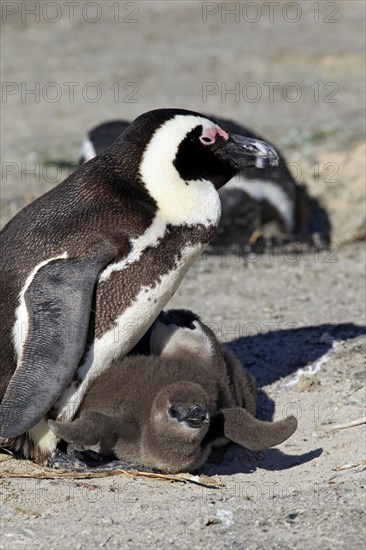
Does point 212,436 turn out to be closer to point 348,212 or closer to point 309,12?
point 348,212

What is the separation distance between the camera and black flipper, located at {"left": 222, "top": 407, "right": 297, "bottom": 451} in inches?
149

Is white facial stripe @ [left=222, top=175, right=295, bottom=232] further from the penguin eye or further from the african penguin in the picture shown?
the penguin eye

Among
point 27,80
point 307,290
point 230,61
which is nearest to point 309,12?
point 230,61

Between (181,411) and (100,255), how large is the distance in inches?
24.4

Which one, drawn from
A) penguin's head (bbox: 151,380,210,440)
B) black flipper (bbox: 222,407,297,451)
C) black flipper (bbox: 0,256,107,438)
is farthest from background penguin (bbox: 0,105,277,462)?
black flipper (bbox: 222,407,297,451)

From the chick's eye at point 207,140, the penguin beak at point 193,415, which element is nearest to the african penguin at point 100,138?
the chick's eye at point 207,140

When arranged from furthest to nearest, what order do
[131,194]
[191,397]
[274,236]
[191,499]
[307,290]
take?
[274,236], [307,290], [131,194], [191,397], [191,499]

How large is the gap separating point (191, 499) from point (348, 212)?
4.62m

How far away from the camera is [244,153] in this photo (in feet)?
13.6

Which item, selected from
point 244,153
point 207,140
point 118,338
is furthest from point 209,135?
point 118,338

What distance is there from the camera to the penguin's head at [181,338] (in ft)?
13.3

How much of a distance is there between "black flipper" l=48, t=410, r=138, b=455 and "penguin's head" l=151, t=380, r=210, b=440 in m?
0.12

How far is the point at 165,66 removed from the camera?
13.2 m

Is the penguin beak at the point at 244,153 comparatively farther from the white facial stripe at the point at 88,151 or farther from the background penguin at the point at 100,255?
the white facial stripe at the point at 88,151
